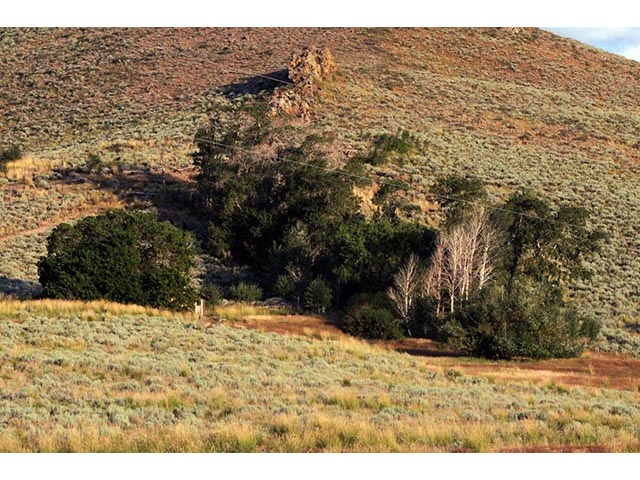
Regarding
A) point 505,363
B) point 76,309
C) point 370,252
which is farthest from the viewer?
point 370,252

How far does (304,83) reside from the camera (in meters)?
Answer: 66.8

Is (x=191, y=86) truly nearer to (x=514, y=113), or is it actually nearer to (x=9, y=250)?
(x=514, y=113)

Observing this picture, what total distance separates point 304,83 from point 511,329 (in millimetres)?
43462

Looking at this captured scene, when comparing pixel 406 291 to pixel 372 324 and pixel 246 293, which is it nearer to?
pixel 372 324

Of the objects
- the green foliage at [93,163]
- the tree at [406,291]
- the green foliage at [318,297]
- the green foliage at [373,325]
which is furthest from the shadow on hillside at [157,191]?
the green foliage at [373,325]

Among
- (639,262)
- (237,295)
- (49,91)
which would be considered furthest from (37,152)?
(639,262)

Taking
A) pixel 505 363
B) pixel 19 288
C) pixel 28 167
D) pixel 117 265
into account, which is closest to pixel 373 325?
pixel 505 363

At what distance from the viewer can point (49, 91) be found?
251 feet

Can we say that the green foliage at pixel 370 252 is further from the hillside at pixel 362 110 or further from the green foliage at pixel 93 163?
the green foliage at pixel 93 163

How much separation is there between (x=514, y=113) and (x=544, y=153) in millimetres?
10752

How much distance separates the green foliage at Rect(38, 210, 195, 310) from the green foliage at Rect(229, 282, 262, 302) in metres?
3.15

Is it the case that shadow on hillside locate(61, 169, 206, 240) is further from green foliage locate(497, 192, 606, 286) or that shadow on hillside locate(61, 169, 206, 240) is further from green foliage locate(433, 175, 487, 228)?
green foliage locate(497, 192, 606, 286)

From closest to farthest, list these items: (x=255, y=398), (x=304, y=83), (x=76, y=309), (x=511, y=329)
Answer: (x=255, y=398), (x=511, y=329), (x=76, y=309), (x=304, y=83)

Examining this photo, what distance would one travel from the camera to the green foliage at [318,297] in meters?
33.4
